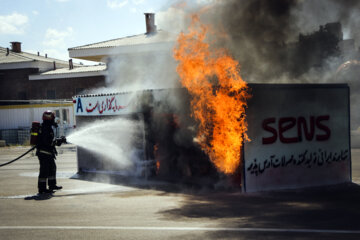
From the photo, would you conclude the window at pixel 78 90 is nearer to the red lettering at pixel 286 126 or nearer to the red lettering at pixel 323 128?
the red lettering at pixel 323 128

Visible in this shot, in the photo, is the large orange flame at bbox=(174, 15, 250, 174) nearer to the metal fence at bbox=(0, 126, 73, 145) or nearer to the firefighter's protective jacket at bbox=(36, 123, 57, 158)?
the firefighter's protective jacket at bbox=(36, 123, 57, 158)

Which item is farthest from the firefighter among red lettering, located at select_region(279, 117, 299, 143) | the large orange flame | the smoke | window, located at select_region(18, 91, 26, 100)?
window, located at select_region(18, 91, 26, 100)

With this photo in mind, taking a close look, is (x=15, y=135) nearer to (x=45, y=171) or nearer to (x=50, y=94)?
(x=50, y=94)

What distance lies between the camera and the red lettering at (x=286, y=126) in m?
10.7

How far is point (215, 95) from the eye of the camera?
10.4 metres

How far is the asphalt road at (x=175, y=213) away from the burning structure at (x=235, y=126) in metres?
0.66

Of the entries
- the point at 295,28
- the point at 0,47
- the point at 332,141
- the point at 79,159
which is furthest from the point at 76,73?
the point at 332,141

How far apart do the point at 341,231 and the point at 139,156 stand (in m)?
7.73

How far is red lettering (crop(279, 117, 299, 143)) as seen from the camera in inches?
420

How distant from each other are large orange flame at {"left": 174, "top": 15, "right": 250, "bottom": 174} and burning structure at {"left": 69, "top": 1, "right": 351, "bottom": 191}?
0.02m

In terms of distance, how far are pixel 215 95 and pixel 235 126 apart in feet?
3.17

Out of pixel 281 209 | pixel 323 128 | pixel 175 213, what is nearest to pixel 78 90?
pixel 323 128

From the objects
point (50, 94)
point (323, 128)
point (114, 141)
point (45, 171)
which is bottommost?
point (45, 171)

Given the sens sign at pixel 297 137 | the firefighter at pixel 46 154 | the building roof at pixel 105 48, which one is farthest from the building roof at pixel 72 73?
the sens sign at pixel 297 137
